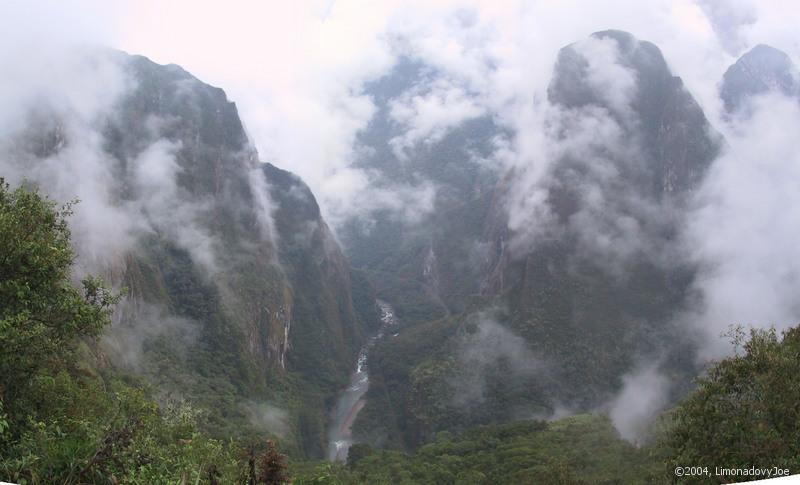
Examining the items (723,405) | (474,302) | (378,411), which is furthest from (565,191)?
(723,405)

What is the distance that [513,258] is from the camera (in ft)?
313

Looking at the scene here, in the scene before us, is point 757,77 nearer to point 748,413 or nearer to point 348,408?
point 348,408

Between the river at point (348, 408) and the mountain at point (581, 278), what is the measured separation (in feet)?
7.71

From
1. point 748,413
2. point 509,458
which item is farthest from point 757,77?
point 748,413

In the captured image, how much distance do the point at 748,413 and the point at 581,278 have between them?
73845mm

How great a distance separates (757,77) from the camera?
12669 cm

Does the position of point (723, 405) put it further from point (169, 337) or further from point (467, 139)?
point (467, 139)

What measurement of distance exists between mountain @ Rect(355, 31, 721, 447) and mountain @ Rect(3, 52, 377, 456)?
487 inches

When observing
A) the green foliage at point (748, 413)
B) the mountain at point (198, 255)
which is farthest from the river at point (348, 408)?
the green foliage at point (748, 413)

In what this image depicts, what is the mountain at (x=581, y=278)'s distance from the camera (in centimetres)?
7219

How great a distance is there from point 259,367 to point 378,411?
52.0 ft

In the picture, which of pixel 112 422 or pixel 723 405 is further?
pixel 723 405

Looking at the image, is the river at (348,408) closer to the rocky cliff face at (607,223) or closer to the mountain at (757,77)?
the rocky cliff face at (607,223)

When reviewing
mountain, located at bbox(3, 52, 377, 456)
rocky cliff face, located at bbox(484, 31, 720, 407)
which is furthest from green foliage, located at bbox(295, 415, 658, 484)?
rocky cliff face, located at bbox(484, 31, 720, 407)
